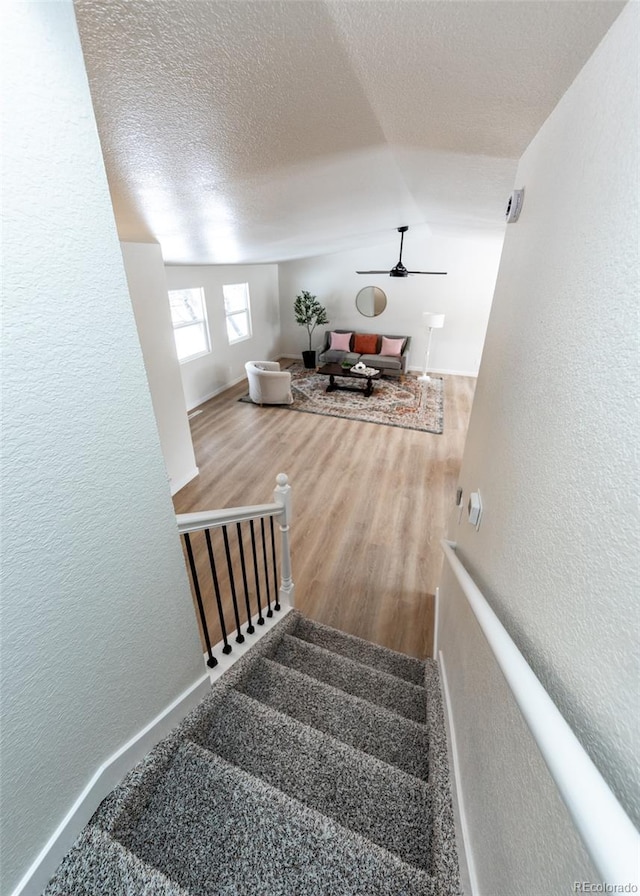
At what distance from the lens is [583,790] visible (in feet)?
1.34

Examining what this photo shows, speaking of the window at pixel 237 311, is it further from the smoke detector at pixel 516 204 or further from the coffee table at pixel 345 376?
the smoke detector at pixel 516 204

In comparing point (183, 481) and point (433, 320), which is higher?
point (433, 320)

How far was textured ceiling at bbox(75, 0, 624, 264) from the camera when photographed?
0.71m

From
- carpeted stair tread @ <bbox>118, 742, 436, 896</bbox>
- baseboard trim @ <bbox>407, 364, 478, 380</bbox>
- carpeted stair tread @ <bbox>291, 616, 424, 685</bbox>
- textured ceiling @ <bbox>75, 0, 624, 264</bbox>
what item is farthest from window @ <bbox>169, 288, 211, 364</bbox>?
carpeted stair tread @ <bbox>118, 742, 436, 896</bbox>

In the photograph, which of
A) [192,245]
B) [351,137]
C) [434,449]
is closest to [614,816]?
[351,137]

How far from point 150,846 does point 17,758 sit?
0.51 m

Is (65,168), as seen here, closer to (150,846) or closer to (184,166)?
(184,166)

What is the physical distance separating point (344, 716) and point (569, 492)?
136 centimetres

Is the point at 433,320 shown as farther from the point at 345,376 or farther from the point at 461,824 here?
the point at 461,824

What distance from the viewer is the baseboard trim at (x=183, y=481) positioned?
153 inches

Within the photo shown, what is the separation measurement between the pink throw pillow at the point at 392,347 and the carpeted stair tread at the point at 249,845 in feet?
23.1

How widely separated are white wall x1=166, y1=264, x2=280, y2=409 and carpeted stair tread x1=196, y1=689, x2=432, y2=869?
4.98 m

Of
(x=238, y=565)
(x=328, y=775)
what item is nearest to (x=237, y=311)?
(x=238, y=565)

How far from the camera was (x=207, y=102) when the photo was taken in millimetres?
977
